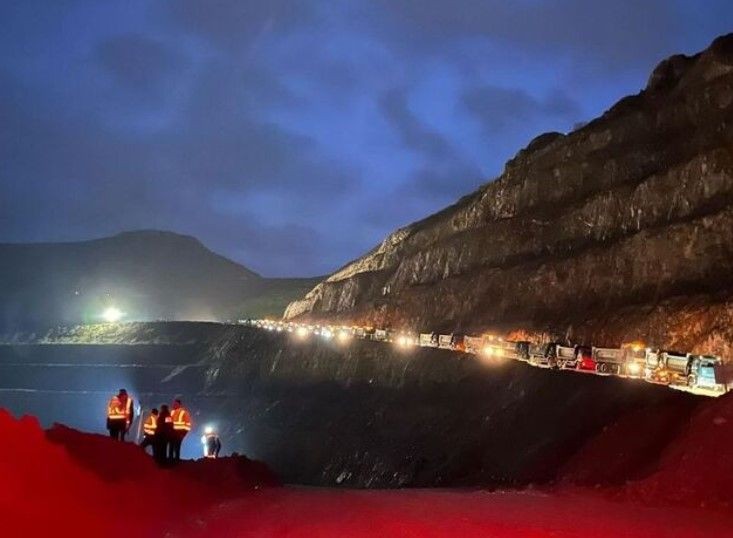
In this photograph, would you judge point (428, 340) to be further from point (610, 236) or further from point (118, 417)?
point (118, 417)

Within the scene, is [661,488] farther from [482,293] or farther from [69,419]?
[69,419]

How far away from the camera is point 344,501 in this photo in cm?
1867

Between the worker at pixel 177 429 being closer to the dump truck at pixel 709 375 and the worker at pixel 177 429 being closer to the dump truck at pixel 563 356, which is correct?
the dump truck at pixel 709 375

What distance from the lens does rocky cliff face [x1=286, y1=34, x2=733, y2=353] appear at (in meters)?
50.6

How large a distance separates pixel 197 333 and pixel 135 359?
47.6 ft

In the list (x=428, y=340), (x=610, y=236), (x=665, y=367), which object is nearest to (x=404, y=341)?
(x=428, y=340)

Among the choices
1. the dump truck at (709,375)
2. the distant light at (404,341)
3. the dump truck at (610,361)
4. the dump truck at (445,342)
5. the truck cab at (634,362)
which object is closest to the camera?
the dump truck at (709,375)

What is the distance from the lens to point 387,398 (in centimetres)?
5797

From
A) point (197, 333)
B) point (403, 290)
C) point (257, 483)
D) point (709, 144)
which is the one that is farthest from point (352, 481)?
point (197, 333)

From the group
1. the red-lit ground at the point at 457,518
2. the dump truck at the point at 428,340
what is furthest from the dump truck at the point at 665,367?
the dump truck at the point at 428,340

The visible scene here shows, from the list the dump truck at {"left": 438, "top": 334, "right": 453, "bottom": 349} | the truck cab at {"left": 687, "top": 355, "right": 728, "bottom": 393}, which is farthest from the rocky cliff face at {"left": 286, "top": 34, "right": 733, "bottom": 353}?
the truck cab at {"left": 687, "top": 355, "right": 728, "bottom": 393}

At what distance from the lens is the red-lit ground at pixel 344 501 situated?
1420 cm

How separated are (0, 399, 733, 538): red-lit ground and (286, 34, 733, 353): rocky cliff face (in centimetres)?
2661

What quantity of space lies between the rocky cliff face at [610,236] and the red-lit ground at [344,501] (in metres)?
26.6
